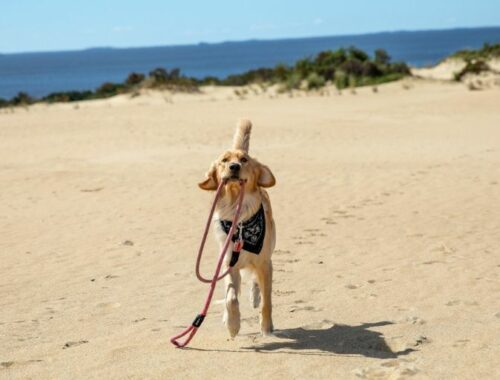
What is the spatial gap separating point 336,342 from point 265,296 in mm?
590

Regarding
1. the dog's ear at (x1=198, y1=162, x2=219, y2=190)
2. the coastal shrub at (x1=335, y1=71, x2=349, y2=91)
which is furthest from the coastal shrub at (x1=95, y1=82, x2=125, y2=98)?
the dog's ear at (x1=198, y1=162, x2=219, y2=190)

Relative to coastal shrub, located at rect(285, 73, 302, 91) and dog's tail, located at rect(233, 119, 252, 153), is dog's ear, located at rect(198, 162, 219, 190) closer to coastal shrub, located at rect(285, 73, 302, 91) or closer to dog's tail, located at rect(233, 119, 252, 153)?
dog's tail, located at rect(233, 119, 252, 153)

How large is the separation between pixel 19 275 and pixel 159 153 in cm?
1024

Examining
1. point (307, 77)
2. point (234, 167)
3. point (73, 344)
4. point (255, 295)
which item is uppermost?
point (234, 167)

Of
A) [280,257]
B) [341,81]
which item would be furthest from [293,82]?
[280,257]

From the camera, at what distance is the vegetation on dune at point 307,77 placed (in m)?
34.9

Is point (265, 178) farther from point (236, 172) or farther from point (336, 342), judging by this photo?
point (336, 342)

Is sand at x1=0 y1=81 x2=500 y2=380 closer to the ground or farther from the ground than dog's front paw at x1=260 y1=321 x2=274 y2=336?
closer to the ground

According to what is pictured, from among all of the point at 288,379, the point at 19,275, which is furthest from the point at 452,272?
the point at 19,275

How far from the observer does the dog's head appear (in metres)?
5.37

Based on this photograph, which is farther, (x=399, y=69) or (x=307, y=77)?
(x=399, y=69)

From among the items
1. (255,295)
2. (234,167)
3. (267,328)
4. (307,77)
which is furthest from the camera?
(307,77)

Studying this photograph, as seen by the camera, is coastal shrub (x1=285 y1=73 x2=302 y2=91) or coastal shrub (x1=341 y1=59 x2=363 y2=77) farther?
coastal shrub (x1=341 y1=59 x2=363 y2=77)

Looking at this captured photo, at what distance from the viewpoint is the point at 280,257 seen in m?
8.88
